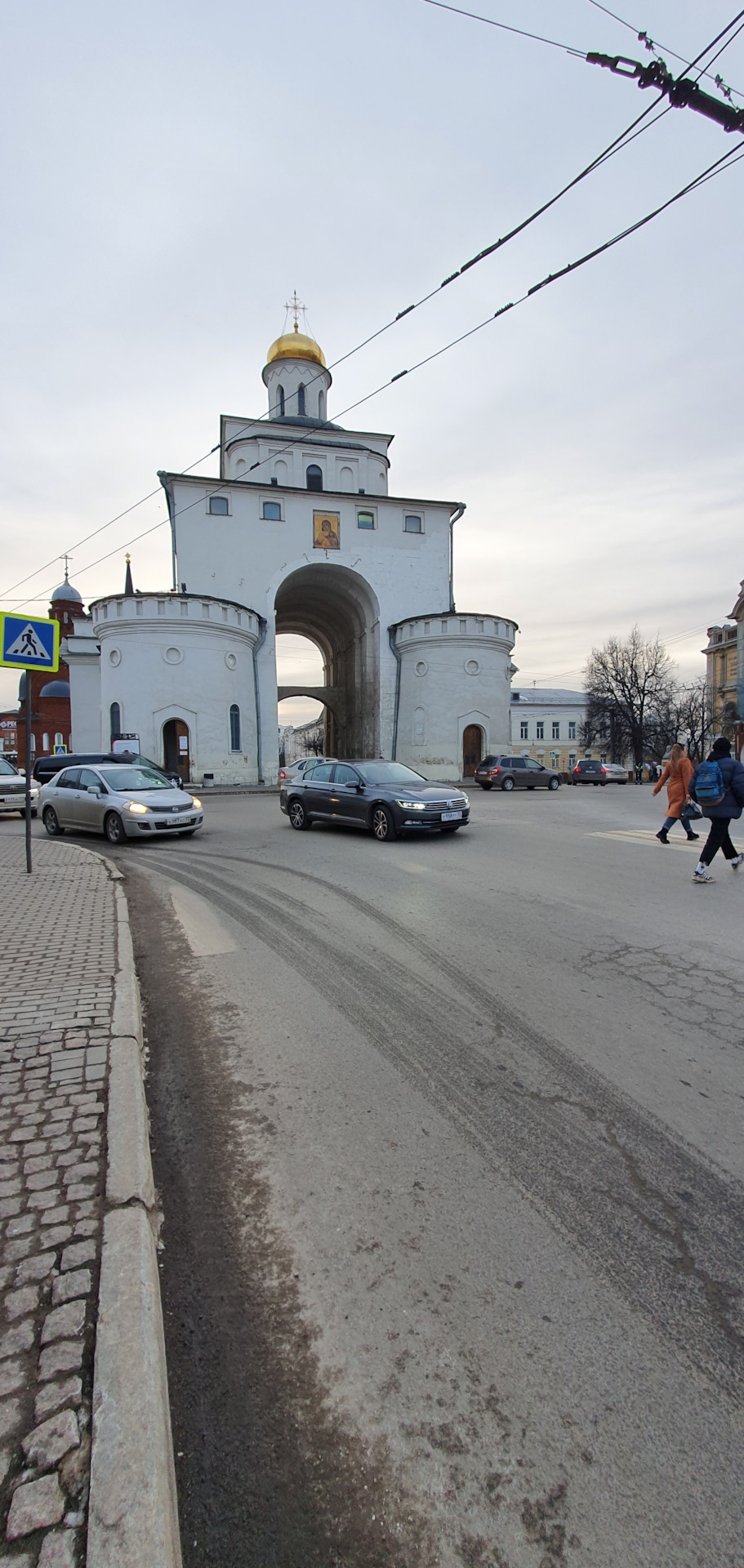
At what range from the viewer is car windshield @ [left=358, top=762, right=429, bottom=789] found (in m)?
12.2

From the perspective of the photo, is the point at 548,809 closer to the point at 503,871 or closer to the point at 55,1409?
the point at 503,871

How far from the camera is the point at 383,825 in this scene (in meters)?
11.6

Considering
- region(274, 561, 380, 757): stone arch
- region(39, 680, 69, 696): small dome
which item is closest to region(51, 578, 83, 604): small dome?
region(39, 680, 69, 696): small dome

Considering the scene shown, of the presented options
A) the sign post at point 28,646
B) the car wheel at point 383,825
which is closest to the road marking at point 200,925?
the sign post at point 28,646

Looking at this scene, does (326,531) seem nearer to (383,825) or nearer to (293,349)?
(293,349)

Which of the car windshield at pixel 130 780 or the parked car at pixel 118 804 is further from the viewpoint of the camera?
the car windshield at pixel 130 780

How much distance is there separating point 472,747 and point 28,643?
3034 centimetres

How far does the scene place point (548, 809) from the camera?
17.4 meters

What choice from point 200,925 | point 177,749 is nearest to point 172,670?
point 177,749

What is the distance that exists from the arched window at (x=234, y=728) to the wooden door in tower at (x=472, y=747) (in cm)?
1190

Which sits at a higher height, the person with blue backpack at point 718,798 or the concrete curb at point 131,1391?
the person with blue backpack at point 718,798

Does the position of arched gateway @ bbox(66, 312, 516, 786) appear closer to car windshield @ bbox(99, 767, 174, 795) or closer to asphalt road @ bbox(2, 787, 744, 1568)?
car windshield @ bbox(99, 767, 174, 795)

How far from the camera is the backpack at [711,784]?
26.5 ft

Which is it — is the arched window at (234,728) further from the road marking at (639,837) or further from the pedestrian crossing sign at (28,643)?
the pedestrian crossing sign at (28,643)
